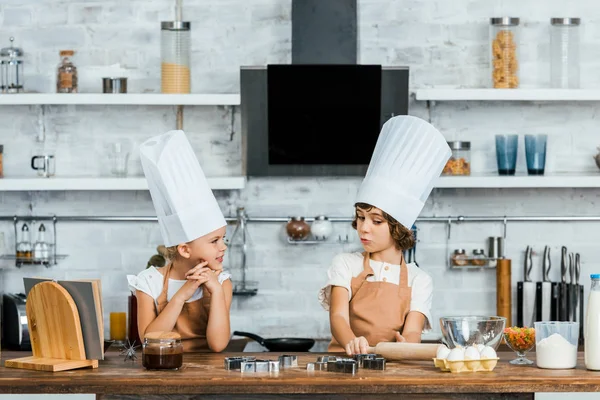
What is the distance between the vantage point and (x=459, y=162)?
4.60 m

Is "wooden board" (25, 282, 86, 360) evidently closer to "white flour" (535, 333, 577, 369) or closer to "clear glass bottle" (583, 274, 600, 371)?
"white flour" (535, 333, 577, 369)

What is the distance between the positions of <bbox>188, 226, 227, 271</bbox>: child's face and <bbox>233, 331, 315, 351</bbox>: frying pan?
1.39 m

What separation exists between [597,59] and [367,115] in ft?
3.85

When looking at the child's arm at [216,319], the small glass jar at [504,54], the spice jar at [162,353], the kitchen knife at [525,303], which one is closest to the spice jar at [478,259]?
the kitchen knife at [525,303]

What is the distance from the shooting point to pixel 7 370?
8.39 feet

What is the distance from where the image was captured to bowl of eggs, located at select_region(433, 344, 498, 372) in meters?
2.45

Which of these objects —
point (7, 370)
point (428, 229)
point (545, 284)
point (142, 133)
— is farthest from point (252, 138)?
point (7, 370)

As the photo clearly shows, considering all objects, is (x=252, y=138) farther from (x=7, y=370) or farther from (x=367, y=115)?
(x=7, y=370)

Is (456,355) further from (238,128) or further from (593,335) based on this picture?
(238,128)

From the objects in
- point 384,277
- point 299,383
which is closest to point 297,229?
point 384,277

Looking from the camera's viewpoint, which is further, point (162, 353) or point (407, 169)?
point (407, 169)

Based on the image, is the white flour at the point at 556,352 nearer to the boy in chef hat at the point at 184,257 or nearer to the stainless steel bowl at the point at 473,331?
the stainless steel bowl at the point at 473,331

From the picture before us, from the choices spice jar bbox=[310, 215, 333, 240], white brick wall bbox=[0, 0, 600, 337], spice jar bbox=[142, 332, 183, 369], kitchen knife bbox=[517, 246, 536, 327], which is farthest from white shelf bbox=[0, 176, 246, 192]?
spice jar bbox=[142, 332, 183, 369]

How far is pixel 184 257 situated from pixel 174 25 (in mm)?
1742
